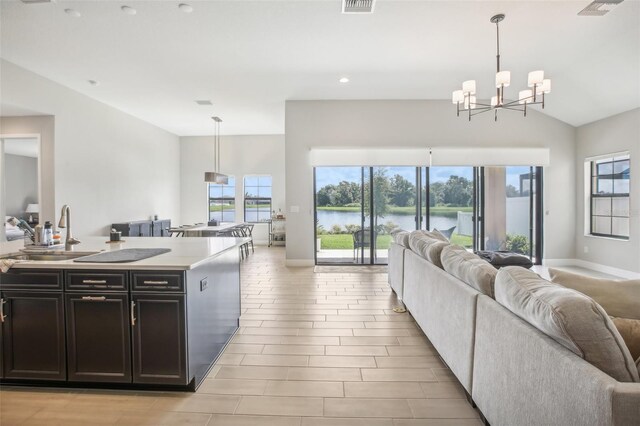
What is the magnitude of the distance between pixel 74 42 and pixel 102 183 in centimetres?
318

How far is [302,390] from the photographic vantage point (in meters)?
2.17

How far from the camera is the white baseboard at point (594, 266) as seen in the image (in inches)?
208

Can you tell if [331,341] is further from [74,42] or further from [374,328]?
[74,42]

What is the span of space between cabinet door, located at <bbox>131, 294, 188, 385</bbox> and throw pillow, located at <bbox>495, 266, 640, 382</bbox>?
1973mm

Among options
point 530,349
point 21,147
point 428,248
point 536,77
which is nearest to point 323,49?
point 536,77

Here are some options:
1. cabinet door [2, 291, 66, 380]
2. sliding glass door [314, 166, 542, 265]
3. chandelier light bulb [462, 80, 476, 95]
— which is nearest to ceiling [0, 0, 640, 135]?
chandelier light bulb [462, 80, 476, 95]

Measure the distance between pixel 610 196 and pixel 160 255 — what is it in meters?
7.28

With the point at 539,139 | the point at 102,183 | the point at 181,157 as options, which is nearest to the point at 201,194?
the point at 181,157

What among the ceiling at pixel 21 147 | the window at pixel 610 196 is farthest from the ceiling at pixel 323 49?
the ceiling at pixel 21 147

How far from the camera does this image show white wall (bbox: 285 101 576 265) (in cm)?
623

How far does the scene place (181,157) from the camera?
9.74m

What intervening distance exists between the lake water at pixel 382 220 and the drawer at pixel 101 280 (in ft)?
15.3

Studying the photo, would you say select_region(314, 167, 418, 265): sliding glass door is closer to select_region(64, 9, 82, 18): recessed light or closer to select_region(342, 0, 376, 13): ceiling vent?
select_region(342, 0, 376, 13): ceiling vent

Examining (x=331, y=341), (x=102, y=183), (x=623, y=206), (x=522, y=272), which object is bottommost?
(x=331, y=341)
